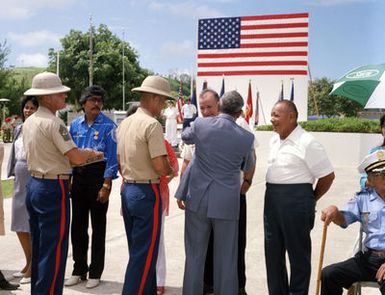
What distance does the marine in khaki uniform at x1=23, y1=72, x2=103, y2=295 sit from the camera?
3605 mm

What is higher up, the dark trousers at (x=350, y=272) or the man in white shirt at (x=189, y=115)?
the man in white shirt at (x=189, y=115)

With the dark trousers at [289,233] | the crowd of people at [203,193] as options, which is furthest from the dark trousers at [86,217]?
the dark trousers at [289,233]

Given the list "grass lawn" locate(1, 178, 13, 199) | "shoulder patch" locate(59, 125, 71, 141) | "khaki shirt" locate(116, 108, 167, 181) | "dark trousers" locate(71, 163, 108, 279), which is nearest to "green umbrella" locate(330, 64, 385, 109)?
"khaki shirt" locate(116, 108, 167, 181)

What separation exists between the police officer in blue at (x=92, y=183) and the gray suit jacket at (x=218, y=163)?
1049 mm

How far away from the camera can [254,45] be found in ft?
53.4

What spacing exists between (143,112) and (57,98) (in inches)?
27.2

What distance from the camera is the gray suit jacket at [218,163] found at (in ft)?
12.1

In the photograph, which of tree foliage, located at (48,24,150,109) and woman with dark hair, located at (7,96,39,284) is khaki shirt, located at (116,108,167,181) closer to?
woman with dark hair, located at (7,96,39,284)

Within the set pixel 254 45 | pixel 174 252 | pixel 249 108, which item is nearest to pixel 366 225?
pixel 174 252

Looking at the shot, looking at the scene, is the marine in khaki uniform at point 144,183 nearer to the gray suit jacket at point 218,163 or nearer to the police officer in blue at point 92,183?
the gray suit jacket at point 218,163

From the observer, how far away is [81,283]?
4641 millimetres

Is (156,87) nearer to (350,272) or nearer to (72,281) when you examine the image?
(350,272)

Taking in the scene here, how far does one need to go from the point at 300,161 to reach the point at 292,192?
242mm

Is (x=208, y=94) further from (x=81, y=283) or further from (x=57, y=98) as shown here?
(x=81, y=283)
